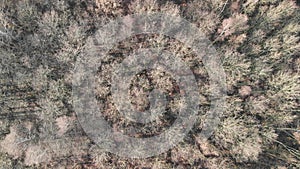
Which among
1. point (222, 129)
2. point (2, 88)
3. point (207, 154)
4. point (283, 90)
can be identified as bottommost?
point (207, 154)

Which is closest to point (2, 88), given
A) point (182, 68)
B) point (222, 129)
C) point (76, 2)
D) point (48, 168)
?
point (48, 168)

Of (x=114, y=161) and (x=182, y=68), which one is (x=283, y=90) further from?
(x=114, y=161)

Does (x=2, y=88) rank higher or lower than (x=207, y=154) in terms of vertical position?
higher

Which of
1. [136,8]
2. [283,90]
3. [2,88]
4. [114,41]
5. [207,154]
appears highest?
[136,8]

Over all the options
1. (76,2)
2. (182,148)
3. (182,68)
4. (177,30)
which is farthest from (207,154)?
(76,2)

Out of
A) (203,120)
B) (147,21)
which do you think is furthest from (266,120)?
(147,21)

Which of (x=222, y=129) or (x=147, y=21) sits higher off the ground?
(x=147, y=21)

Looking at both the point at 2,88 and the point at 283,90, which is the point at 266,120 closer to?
the point at 283,90

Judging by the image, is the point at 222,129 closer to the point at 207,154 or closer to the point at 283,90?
the point at 207,154
